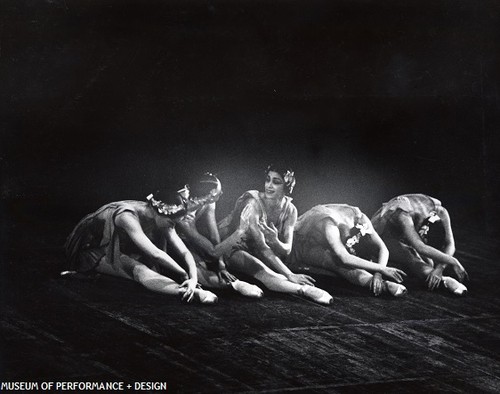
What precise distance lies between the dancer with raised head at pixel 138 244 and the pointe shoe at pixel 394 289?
1574 millimetres

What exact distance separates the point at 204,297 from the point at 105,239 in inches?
43.0

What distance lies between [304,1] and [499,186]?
2.73 m

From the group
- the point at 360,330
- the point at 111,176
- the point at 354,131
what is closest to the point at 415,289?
the point at 360,330

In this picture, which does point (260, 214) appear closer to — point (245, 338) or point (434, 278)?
point (434, 278)

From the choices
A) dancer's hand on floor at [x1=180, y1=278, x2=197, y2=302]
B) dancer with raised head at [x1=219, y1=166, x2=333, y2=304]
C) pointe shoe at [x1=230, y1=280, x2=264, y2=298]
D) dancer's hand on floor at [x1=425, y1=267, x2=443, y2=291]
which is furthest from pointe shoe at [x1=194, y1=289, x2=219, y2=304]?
dancer's hand on floor at [x1=425, y1=267, x2=443, y2=291]

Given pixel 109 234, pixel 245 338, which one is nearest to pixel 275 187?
pixel 109 234

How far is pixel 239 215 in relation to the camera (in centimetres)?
1061

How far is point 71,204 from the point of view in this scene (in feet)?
37.9

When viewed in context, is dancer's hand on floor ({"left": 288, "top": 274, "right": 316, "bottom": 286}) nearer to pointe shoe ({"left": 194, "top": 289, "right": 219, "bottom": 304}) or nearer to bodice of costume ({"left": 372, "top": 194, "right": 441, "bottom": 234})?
pointe shoe ({"left": 194, "top": 289, "right": 219, "bottom": 304})

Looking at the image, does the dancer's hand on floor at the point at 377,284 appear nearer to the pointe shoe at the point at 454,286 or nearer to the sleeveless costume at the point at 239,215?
the pointe shoe at the point at 454,286

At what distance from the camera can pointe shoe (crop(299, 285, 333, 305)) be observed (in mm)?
9828

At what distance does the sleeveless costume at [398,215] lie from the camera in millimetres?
11023

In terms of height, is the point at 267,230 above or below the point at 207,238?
above

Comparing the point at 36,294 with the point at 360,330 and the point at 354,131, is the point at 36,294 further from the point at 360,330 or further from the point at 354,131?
the point at 354,131
